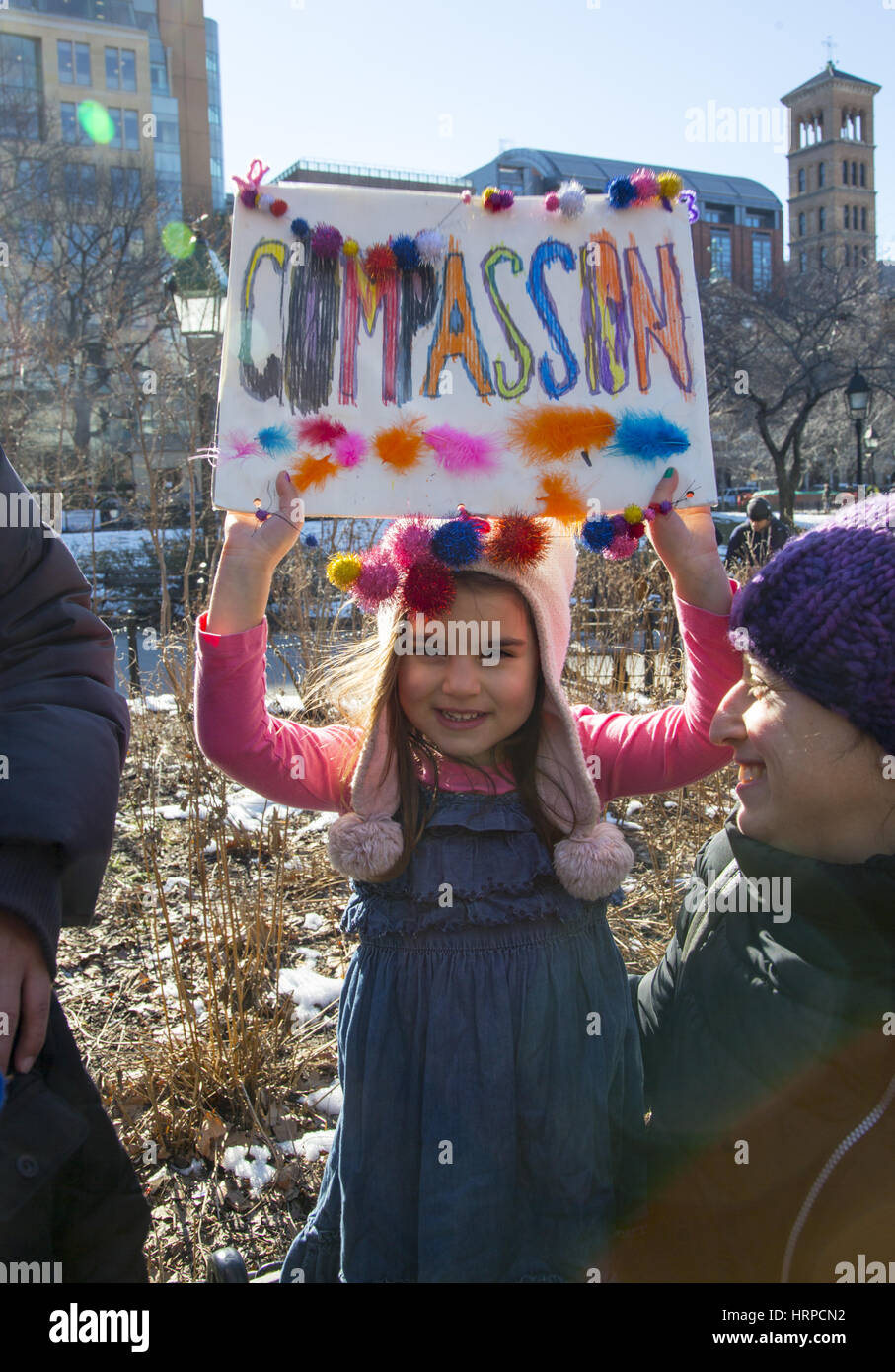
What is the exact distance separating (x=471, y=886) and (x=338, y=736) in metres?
0.40

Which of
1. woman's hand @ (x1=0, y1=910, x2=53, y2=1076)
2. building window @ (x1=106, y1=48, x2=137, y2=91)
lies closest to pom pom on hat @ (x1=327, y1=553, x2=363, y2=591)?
woman's hand @ (x1=0, y1=910, x2=53, y2=1076)

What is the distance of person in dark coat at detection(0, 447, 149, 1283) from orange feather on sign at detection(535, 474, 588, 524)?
2.37ft

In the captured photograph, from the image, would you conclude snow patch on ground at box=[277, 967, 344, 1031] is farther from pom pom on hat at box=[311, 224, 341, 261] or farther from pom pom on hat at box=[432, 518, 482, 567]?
pom pom on hat at box=[311, 224, 341, 261]

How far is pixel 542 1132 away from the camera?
1518mm

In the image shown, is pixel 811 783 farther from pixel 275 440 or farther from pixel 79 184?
pixel 79 184

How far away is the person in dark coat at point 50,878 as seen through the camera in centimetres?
119

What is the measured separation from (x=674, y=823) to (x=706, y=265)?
43.7 meters

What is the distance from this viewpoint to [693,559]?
1650 mm

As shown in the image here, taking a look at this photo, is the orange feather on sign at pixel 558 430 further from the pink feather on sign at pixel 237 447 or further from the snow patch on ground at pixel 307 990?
the snow patch on ground at pixel 307 990

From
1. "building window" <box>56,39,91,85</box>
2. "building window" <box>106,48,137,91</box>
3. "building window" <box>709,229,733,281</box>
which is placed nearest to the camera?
"building window" <box>56,39,91,85</box>

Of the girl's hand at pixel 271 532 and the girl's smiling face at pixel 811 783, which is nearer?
the girl's smiling face at pixel 811 783

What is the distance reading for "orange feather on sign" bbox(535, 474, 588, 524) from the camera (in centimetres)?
Result: 163

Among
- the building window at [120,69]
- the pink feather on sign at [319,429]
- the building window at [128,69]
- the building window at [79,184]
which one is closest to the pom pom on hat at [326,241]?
the pink feather on sign at [319,429]
